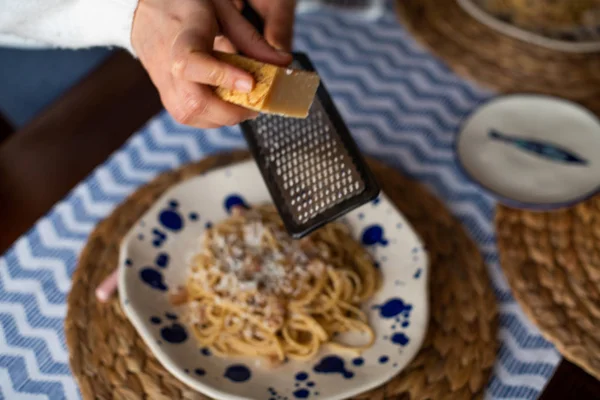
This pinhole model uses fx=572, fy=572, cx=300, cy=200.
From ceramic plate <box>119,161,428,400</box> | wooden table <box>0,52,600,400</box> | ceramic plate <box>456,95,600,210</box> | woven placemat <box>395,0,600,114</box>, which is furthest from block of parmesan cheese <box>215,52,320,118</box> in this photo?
woven placemat <box>395,0,600,114</box>

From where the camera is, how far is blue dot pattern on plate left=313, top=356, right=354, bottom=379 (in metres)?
1.03

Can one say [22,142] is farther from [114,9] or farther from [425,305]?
[425,305]

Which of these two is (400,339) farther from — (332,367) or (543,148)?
(543,148)

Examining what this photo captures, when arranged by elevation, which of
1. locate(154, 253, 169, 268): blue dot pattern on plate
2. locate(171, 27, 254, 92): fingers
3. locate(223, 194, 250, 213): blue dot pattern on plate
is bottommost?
locate(223, 194, 250, 213): blue dot pattern on plate

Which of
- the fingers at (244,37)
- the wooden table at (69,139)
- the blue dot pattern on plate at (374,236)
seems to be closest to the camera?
the fingers at (244,37)

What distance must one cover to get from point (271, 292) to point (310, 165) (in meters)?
0.26

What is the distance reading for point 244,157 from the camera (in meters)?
1.39

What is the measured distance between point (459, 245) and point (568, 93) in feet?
1.91

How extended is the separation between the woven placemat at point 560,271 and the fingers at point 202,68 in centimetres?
72

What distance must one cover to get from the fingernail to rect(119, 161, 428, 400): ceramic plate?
17.9 inches

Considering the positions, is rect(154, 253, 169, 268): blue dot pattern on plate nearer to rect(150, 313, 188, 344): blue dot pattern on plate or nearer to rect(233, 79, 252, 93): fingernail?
rect(150, 313, 188, 344): blue dot pattern on plate

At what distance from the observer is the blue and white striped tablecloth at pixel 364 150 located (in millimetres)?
1080

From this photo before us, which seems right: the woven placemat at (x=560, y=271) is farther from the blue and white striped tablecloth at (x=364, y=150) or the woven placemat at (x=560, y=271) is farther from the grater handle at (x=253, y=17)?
the grater handle at (x=253, y=17)

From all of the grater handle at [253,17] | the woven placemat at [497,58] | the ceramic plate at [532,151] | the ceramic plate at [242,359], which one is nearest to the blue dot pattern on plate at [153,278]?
the ceramic plate at [242,359]
